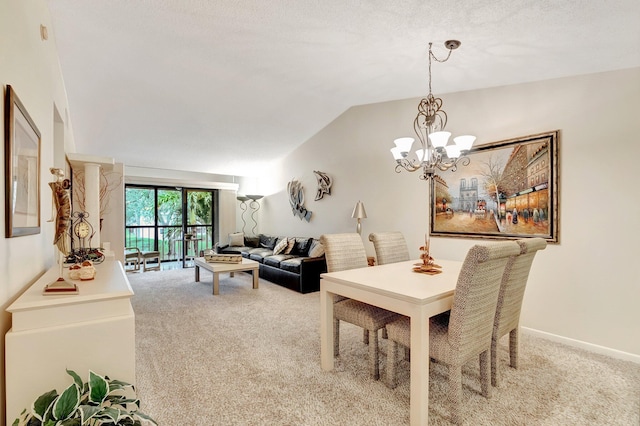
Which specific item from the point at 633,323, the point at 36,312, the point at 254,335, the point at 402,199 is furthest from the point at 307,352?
the point at 633,323

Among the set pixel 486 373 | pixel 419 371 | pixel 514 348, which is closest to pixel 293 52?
pixel 419 371

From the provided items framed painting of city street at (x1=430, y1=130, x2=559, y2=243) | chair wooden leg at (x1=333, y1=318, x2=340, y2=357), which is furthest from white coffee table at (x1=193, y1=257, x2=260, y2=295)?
framed painting of city street at (x1=430, y1=130, x2=559, y2=243)

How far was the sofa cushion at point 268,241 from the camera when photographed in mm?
6484

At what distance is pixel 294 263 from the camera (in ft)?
15.6

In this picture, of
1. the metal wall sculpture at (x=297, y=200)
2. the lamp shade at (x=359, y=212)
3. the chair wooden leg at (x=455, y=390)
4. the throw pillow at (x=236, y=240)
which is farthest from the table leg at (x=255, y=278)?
the chair wooden leg at (x=455, y=390)

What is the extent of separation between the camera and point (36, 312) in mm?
1154

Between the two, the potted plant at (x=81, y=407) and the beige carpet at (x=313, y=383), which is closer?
the potted plant at (x=81, y=407)

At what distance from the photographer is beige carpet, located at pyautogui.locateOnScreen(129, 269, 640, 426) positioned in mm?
1813

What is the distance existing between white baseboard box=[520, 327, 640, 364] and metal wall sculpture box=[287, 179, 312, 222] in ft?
12.6

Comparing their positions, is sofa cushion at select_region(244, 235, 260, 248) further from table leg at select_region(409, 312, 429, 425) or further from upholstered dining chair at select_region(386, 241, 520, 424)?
table leg at select_region(409, 312, 429, 425)

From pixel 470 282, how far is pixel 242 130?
438 centimetres

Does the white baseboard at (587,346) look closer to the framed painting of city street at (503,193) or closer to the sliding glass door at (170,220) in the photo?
the framed painting of city street at (503,193)

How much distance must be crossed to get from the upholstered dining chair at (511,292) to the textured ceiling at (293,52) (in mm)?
1527

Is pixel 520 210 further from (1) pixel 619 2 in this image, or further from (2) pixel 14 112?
(2) pixel 14 112
